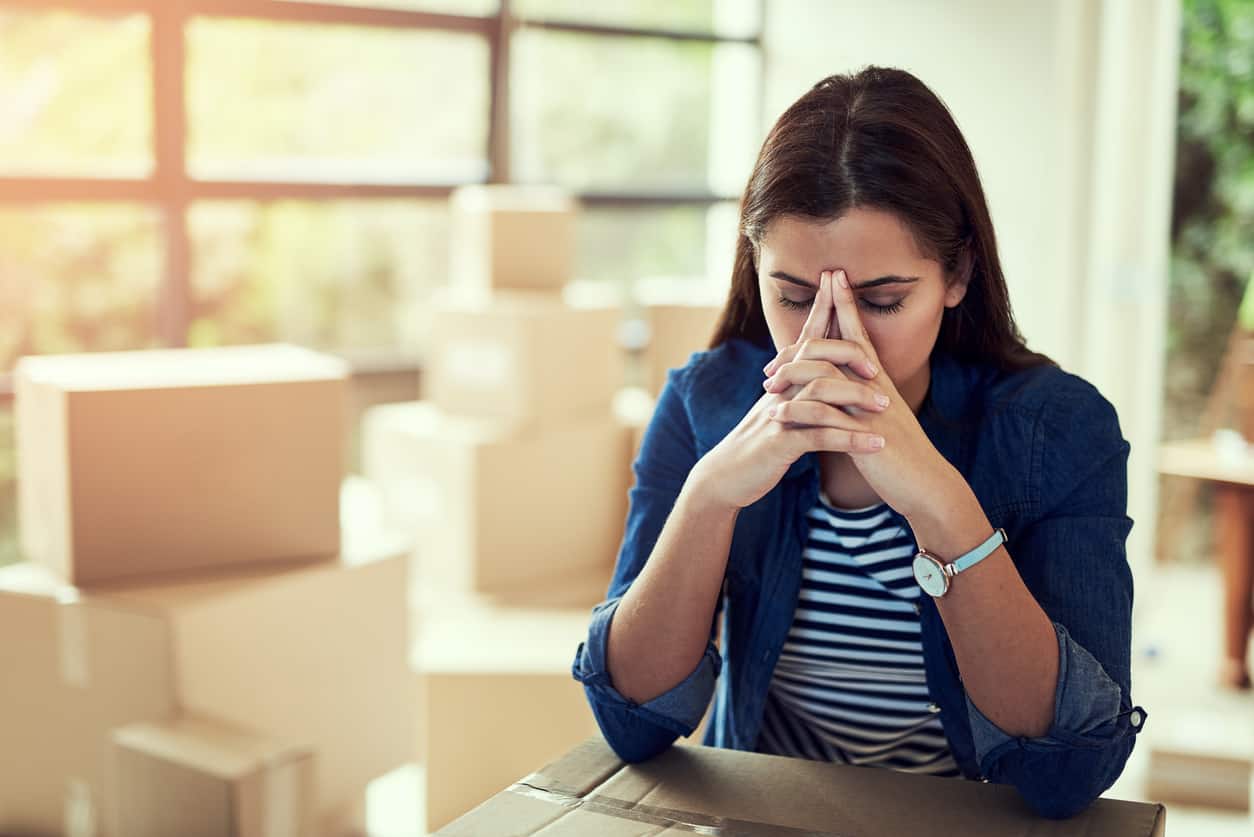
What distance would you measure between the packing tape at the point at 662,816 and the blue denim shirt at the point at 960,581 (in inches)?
4.4

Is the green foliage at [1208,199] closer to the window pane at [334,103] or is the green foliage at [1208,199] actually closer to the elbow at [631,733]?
the window pane at [334,103]

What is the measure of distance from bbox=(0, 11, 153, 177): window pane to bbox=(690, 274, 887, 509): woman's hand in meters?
2.47

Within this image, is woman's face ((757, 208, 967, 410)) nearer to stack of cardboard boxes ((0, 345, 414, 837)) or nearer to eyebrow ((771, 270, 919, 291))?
eyebrow ((771, 270, 919, 291))

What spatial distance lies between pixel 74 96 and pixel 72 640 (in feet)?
5.49

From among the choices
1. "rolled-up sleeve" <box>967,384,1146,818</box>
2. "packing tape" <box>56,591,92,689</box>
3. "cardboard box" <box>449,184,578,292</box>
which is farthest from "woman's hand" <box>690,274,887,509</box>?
"cardboard box" <box>449,184,578,292</box>

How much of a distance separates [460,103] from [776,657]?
286 centimetres

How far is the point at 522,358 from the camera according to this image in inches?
107

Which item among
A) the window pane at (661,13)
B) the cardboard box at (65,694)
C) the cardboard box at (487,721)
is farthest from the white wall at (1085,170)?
the cardboard box at (65,694)

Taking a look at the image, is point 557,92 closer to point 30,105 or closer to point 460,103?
point 460,103

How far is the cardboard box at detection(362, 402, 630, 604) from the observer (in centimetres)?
269

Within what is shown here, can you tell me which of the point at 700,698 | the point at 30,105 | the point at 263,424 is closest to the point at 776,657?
the point at 700,698

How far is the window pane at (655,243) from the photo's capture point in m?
4.30

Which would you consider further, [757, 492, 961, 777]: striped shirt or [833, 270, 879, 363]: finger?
[757, 492, 961, 777]: striped shirt

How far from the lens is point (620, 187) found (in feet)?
14.3
